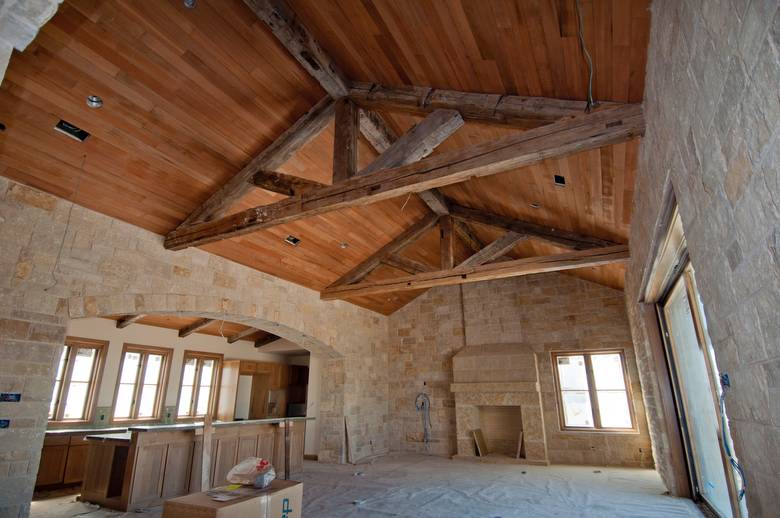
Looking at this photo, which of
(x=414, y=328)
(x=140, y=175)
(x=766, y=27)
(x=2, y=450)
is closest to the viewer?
(x=766, y=27)

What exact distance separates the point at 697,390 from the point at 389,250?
5.07 metres

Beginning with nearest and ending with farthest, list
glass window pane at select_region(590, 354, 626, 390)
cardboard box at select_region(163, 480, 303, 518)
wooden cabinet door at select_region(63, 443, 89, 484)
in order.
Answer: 1. cardboard box at select_region(163, 480, 303, 518)
2. wooden cabinet door at select_region(63, 443, 89, 484)
3. glass window pane at select_region(590, 354, 626, 390)

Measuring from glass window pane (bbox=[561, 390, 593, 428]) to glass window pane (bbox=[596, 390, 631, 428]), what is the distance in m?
0.22

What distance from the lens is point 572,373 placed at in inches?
316

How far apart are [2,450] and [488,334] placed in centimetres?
786

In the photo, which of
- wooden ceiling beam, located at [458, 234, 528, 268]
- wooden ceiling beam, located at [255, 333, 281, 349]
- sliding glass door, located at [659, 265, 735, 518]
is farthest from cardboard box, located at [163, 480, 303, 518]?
wooden ceiling beam, located at [255, 333, 281, 349]

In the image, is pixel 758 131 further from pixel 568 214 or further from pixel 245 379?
pixel 245 379

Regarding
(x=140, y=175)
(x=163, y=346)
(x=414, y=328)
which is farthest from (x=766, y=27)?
(x=163, y=346)

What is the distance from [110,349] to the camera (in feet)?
25.0

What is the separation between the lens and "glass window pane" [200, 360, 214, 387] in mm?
9328

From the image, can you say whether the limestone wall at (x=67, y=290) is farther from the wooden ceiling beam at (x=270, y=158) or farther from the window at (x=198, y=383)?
the window at (x=198, y=383)

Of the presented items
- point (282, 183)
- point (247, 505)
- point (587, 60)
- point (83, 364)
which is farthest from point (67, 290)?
point (587, 60)

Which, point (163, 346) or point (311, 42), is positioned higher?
point (311, 42)

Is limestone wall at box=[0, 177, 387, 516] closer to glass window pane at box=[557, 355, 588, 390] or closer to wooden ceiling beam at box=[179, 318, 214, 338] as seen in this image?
wooden ceiling beam at box=[179, 318, 214, 338]
